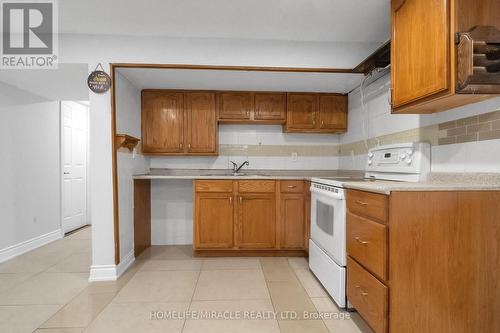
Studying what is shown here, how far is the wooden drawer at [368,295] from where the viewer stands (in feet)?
4.38

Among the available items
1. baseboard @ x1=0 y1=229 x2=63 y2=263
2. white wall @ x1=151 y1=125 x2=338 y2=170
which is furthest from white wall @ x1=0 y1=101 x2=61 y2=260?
white wall @ x1=151 y1=125 x2=338 y2=170

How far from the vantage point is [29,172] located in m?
3.13

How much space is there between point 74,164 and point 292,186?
12.1 ft

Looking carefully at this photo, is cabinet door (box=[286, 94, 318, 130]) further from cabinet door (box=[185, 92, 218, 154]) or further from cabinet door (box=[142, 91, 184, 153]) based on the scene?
cabinet door (box=[142, 91, 184, 153])

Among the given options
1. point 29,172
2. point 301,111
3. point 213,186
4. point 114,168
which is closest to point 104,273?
point 114,168

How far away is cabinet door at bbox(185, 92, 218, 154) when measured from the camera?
3131mm

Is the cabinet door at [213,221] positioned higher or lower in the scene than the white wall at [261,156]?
lower

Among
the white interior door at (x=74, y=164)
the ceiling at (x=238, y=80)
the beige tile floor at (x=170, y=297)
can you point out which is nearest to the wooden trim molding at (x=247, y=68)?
the ceiling at (x=238, y=80)

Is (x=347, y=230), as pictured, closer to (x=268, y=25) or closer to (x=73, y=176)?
(x=268, y=25)

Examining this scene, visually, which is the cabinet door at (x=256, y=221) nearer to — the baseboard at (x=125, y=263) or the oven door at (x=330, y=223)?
the oven door at (x=330, y=223)

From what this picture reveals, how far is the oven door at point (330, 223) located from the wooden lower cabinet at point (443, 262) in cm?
51

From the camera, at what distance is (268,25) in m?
2.14

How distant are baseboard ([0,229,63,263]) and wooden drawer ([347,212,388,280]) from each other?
12.0ft

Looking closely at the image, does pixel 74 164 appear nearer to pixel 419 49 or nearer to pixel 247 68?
pixel 247 68
